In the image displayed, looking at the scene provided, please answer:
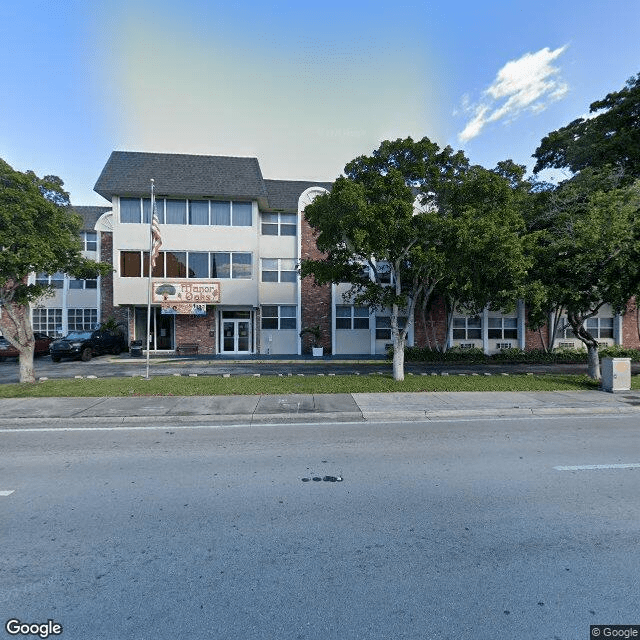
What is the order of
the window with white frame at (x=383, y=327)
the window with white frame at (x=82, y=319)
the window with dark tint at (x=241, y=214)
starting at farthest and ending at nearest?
the window with white frame at (x=82, y=319) < the window with white frame at (x=383, y=327) < the window with dark tint at (x=241, y=214)

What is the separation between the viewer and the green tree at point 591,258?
11.2 meters

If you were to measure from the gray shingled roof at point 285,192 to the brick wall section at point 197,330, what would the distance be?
7630 millimetres

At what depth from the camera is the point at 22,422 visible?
26.5 feet

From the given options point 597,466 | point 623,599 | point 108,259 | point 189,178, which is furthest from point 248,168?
point 623,599

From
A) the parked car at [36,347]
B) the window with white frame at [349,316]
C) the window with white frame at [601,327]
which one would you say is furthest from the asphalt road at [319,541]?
the window with white frame at [601,327]

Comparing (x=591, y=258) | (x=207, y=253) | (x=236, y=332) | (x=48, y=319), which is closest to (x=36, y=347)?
(x=48, y=319)

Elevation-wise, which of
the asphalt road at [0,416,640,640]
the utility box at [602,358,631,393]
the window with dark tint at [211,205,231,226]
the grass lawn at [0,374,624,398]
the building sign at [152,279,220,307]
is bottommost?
the asphalt road at [0,416,640,640]

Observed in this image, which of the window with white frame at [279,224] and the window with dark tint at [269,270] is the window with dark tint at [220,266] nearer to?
the window with dark tint at [269,270]

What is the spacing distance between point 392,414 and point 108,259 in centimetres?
2358

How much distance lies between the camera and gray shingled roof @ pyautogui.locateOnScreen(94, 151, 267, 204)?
70.4 ft

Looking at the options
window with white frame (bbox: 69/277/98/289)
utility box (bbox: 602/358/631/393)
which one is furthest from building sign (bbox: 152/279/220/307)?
utility box (bbox: 602/358/631/393)

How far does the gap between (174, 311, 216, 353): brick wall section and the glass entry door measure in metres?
0.75

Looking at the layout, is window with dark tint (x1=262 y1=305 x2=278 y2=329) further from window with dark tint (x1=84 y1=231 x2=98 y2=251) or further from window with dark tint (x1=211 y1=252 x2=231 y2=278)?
window with dark tint (x1=84 y1=231 x2=98 y2=251)

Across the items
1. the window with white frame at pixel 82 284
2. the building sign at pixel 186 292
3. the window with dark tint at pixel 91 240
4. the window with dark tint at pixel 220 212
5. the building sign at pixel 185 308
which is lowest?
the building sign at pixel 185 308
